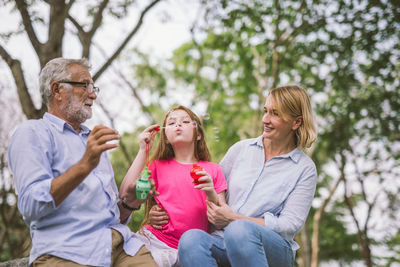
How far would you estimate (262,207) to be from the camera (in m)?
2.81

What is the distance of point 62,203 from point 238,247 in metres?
1.08

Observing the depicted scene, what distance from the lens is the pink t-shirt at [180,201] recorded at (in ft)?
9.23

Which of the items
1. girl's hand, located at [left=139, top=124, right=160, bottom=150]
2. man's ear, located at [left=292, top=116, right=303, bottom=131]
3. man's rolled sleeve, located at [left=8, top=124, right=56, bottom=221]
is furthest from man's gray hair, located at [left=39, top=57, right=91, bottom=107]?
man's ear, located at [left=292, top=116, right=303, bottom=131]

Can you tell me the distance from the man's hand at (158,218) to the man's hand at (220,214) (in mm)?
332

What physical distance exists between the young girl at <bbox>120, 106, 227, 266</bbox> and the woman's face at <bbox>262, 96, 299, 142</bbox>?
50cm

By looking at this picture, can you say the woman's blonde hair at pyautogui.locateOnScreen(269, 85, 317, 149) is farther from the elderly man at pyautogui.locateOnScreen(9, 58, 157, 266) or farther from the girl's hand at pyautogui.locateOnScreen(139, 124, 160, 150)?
the elderly man at pyautogui.locateOnScreen(9, 58, 157, 266)

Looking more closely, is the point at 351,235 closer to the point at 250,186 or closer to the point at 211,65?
the point at 211,65

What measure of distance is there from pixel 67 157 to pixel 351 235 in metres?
21.4

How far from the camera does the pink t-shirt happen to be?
9.23 feet

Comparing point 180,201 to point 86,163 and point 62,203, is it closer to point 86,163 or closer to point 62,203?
point 62,203

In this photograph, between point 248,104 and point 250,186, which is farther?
point 248,104

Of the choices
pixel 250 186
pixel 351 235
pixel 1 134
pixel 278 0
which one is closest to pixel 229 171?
pixel 250 186

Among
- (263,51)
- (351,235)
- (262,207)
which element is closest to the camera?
(262,207)

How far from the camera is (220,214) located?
268 centimetres
